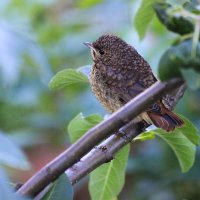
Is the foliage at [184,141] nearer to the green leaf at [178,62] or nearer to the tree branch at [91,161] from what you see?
the tree branch at [91,161]

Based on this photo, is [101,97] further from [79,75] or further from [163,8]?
[163,8]

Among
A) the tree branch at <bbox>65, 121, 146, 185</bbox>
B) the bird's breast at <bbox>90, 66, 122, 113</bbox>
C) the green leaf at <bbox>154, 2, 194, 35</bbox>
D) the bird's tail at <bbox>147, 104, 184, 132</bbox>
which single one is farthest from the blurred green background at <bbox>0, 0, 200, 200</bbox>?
the green leaf at <bbox>154, 2, 194, 35</bbox>

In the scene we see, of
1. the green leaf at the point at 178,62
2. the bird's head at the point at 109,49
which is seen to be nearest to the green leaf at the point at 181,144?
the green leaf at the point at 178,62

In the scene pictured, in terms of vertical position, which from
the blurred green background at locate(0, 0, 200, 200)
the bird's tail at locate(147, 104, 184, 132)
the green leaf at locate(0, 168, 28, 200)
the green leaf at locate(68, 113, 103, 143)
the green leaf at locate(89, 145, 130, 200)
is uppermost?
the green leaf at locate(0, 168, 28, 200)

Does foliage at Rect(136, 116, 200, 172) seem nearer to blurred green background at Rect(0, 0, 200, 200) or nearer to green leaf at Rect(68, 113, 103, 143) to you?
green leaf at Rect(68, 113, 103, 143)

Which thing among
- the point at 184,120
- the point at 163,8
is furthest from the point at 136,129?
the point at 163,8

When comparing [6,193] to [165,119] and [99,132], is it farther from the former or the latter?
[165,119]
